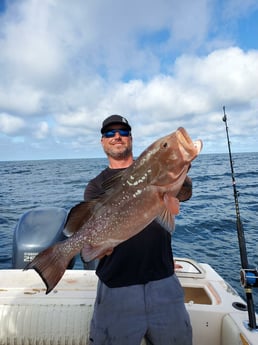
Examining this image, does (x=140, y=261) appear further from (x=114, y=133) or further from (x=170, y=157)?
(x=114, y=133)

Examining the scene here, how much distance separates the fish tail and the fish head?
1062 mm

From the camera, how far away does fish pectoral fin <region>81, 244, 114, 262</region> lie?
2.66m

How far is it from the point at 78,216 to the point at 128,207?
1.86ft

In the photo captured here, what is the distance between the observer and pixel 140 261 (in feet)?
9.34

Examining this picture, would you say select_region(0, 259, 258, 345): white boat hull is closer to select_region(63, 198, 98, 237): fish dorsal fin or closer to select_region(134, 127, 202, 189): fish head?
select_region(63, 198, 98, 237): fish dorsal fin

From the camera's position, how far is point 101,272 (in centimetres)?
294

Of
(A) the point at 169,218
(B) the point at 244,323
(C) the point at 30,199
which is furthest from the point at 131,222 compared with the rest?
(C) the point at 30,199

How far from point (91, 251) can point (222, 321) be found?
186cm

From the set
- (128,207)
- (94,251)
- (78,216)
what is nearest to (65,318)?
(94,251)

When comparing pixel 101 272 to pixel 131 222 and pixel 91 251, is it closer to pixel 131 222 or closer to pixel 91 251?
pixel 91 251

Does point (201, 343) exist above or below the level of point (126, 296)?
below

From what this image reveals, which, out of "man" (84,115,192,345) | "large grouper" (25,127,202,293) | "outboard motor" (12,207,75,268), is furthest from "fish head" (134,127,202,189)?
"outboard motor" (12,207,75,268)

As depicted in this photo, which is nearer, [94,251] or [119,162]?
[94,251]

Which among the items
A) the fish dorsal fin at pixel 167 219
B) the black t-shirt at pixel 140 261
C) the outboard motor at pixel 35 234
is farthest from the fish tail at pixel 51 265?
the outboard motor at pixel 35 234
